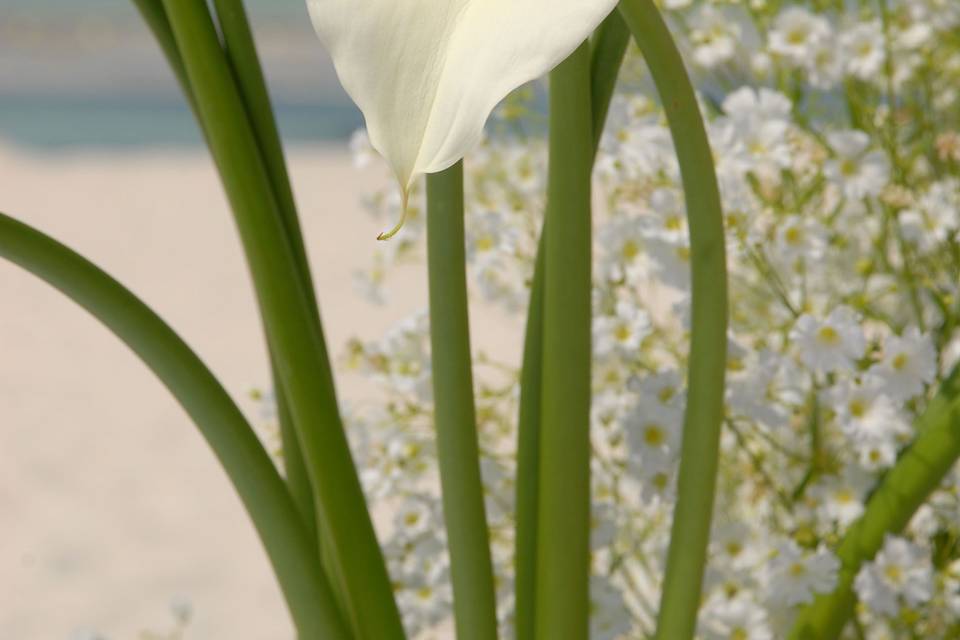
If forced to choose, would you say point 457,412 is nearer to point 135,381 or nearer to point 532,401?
point 532,401

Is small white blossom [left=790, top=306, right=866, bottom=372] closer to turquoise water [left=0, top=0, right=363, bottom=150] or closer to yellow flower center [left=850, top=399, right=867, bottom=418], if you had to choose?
yellow flower center [left=850, top=399, right=867, bottom=418]

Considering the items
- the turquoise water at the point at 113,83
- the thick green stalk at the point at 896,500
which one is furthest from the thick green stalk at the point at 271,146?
the turquoise water at the point at 113,83

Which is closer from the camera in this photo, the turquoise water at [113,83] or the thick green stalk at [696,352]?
the thick green stalk at [696,352]

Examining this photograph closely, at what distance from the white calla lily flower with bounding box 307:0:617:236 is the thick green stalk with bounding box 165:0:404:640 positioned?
15 centimetres

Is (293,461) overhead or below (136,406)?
below

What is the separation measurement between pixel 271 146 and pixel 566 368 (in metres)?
0.13

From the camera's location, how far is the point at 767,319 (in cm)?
69

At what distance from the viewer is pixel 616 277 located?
551mm

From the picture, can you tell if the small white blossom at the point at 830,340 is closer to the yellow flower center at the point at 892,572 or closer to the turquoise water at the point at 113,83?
the yellow flower center at the point at 892,572

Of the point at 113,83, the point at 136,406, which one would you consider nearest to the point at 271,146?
the point at 136,406

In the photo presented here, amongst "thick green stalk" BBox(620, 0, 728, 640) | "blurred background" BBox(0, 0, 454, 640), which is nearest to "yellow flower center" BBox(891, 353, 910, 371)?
"thick green stalk" BBox(620, 0, 728, 640)

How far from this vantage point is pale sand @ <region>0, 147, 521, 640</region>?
1464 mm

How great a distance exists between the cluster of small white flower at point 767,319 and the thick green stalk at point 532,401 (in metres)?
0.10

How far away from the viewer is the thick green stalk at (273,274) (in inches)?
14.0
